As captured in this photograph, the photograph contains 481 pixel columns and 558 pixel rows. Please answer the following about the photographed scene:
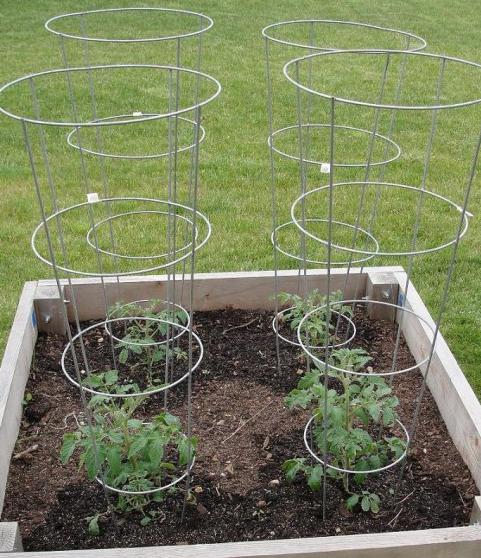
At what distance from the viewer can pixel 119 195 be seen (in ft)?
16.0

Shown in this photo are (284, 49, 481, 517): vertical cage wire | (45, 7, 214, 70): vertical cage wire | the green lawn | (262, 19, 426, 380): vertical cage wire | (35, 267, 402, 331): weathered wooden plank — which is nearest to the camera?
(262, 19, 426, 380): vertical cage wire

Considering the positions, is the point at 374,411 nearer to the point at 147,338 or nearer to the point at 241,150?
the point at 147,338

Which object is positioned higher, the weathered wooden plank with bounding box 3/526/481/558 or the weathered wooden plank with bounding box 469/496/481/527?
the weathered wooden plank with bounding box 3/526/481/558

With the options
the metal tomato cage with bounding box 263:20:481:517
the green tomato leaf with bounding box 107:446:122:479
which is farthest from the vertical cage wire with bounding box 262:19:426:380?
the green tomato leaf with bounding box 107:446:122:479

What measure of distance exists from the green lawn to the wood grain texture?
153 centimetres

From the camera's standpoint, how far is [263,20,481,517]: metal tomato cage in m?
3.05

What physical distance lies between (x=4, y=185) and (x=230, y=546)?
3651 mm

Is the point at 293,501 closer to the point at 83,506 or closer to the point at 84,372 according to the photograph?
the point at 83,506

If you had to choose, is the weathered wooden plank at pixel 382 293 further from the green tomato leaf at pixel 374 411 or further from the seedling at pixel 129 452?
the seedling at pixel 129 452

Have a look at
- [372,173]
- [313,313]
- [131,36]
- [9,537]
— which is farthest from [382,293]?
[131,36]

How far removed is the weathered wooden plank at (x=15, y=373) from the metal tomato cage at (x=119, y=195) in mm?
174

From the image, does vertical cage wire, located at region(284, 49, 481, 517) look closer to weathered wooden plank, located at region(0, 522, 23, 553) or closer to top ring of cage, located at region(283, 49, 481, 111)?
top ring of cage, located at region(283, 49, 481, 111)

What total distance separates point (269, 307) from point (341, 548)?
1.59 m

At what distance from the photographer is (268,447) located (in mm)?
2660
